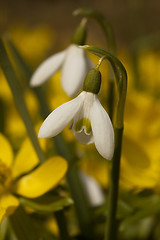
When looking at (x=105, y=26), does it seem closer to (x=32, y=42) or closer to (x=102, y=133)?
(x=102, y=133)

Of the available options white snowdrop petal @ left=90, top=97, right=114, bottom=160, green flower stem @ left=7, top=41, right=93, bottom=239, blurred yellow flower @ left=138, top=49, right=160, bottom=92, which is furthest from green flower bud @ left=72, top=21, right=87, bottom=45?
blurred yellow flower @ left=138, top=49, right=160, bottom=92

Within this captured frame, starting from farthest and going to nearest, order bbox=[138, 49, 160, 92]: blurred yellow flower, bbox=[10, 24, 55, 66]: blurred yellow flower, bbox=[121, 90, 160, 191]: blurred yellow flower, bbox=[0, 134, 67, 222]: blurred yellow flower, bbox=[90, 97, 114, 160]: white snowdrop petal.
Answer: bbox=[10, 24, 55, 66]: blurred yellow flower, bbox=[138, 49, 160, 92]: blurred yellow flower, bbox=[121, 90, 160, 191]: blurred yellow flower, bbox=[0, 134, 67, 222]: blurred yellow flower, bbox=[90, 97, 114, 160]: white snowdrop petal

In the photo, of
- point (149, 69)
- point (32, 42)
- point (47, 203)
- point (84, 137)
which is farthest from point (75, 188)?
point (32, 42)

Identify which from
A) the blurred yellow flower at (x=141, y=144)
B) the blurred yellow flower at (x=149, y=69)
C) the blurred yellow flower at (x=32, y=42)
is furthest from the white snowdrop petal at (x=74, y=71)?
the blurred yellow flower at (x=32, y=42)

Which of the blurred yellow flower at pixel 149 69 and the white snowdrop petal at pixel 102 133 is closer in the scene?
the white snowdrop petal at pixel 102 133

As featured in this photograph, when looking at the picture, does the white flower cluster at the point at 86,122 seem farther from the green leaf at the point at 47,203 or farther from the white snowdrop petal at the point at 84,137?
the green leaf at the point at 47,203

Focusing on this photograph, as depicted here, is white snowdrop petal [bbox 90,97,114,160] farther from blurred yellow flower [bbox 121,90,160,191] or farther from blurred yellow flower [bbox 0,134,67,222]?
blurred yellow flower [bbox 121,90,160,191]
